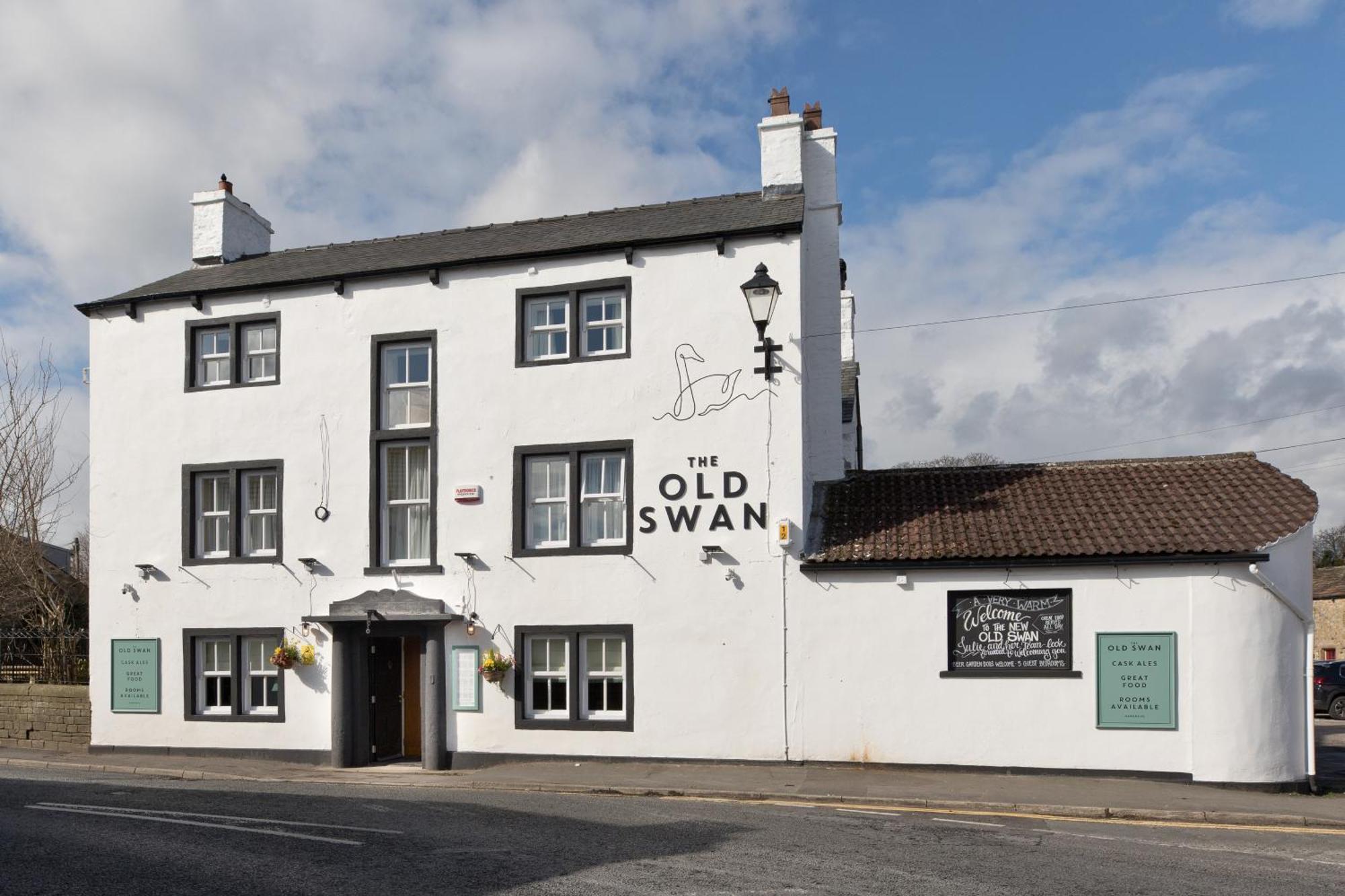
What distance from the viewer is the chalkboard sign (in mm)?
15344

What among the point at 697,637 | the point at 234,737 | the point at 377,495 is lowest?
the point at 234,737

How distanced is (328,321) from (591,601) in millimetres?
6464

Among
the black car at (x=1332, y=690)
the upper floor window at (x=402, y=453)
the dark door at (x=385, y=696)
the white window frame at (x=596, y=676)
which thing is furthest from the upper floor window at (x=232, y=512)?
the black car at (x=1332, y=690)

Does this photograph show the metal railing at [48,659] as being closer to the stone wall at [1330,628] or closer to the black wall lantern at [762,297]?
the black wall lantern at [762,297]

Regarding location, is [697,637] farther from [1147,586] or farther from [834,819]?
[1147,586]

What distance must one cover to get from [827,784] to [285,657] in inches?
344

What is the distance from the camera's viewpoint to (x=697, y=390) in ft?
55.6

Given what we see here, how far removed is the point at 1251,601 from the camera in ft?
47.5

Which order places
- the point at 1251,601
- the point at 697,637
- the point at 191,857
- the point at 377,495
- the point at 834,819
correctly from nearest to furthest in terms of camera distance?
the point at 191,857
the point at 834,819
the point at 1251,601
the point at 697,637
the point at 377,495

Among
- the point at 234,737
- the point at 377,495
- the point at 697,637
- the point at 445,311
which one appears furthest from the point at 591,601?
the point at 234,737

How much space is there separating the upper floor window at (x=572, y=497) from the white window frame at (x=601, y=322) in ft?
4.84

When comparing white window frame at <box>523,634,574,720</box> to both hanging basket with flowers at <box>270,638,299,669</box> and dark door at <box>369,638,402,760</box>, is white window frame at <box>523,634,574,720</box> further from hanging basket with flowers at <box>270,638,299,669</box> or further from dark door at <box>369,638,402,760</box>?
hanging basket with flowers at <box>270,638,299,669</box>

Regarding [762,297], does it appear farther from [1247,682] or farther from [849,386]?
[849,386]

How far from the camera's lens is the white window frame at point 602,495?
56.4 feet
